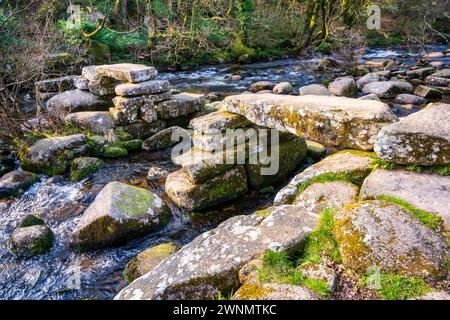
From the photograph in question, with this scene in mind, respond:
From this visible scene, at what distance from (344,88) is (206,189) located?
9.04 m

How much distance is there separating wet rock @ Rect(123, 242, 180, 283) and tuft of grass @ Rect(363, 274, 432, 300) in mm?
2885

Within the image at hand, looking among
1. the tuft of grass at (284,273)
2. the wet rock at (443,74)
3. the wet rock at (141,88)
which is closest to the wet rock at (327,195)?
the tuft of grass at (284,273)

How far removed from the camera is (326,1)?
1884cm

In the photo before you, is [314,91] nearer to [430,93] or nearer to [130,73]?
[430,93]

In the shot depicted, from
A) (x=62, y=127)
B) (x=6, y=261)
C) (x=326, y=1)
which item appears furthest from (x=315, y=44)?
Result: (x=6, y=261)

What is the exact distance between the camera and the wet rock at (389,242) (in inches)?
109

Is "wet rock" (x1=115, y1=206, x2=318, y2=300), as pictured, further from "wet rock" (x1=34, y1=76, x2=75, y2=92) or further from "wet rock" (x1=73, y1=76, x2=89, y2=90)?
"wet rock" (x1=34, y1=76, x2=75, y2=92)

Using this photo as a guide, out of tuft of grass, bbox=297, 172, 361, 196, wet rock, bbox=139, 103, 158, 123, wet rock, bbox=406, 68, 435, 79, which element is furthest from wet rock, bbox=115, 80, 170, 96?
wet rock, bbox=406, 68, 435, 79

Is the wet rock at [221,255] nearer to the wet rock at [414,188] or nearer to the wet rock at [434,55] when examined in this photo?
the wet rock at [414,188]

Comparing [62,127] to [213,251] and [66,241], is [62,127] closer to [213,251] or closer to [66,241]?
[66,241]

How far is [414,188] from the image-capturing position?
383 cm

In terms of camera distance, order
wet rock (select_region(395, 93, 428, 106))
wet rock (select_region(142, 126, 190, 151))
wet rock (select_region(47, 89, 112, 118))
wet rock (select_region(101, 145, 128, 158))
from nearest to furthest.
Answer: wet rock (select_region(101, 145, 128, 158)) < wet rock (select_region(142, 126, 190, 151)) < wet rock (select_region(47, 89, 112, 118)) < wet rock (select_region(395, 93, 428, 106))

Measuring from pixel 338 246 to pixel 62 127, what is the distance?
348 inches

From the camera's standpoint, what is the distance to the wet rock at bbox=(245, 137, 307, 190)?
6.78 m
